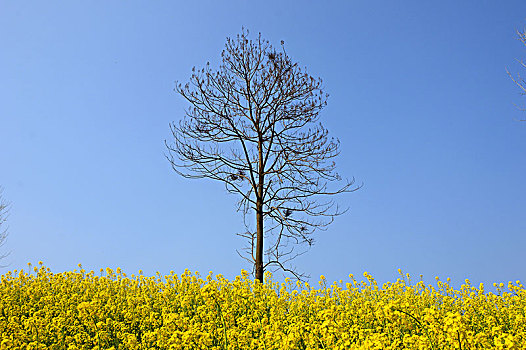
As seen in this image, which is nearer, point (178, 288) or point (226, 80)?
point (178, 288)

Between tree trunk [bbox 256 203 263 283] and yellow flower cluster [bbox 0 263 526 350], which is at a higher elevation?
tree trunk [bbox 256 203 263 283]

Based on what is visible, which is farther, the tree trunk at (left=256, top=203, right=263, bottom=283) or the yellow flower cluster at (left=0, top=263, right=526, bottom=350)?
the tree trunk at (left=256, top=203, right=263, bottom=283)

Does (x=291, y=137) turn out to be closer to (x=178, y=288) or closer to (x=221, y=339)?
(x=178, y=288)

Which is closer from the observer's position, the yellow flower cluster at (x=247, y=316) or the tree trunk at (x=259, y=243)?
the yellow flower cluster at (x=247, y=316)

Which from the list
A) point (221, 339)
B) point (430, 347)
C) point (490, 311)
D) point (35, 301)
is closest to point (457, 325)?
point (430, 347)

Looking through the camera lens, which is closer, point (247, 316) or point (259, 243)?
point (247, 316)

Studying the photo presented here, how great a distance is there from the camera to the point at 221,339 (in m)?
5.67

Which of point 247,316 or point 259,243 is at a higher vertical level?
point 259,243

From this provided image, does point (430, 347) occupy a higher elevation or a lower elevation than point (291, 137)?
lower

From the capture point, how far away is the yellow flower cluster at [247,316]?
4508 millimetres

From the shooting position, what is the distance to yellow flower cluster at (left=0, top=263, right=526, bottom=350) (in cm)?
451

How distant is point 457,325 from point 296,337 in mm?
1509

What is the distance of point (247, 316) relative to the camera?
277 inches

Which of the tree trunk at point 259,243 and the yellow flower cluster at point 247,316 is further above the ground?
the tree trunk at point 259,243
